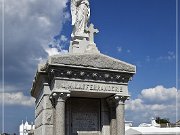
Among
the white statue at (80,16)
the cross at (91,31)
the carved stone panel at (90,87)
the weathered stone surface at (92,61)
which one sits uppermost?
the white statue at (80,16)

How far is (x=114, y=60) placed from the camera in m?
10.9

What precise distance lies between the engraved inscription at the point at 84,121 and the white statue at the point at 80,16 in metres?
3.01

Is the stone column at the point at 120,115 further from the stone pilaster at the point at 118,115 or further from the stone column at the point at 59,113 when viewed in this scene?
the stone column at the point at 59,113

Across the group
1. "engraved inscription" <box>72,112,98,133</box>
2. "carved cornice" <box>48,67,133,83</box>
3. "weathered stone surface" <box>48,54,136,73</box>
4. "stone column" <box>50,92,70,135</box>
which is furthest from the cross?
"engraved inscription" <box>72,112,98,133</box>

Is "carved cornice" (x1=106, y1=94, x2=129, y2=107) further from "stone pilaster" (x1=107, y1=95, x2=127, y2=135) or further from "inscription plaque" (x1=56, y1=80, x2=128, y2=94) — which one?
"inscription plaque" (x1=56, y1=80, x2=128, y2=94)

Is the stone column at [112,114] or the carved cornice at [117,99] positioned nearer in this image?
the carved cornice at [117,99]

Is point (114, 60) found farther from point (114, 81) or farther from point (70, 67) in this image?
point (70, 67)

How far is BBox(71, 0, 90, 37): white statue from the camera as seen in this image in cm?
1200

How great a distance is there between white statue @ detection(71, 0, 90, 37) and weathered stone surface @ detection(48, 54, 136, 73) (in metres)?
1.57

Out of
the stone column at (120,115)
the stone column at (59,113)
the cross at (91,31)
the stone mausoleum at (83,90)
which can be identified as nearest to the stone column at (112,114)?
the stone mausoleum at (83,90)

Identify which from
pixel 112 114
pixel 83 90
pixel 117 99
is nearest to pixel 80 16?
pixel 83 90

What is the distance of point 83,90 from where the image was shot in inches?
408

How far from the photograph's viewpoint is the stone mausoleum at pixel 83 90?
33.1 feet

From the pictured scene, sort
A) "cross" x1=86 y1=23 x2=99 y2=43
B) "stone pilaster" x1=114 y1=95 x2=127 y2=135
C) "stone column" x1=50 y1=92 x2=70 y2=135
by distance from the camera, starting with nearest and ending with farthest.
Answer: "stone column" x1=50 y1=92 x2=70 y2=135 < "stone pilaster" x1=114 y1=95 x2=127 y2=135 < "cross" x1=86 y1=23 x2=99 y2=43
